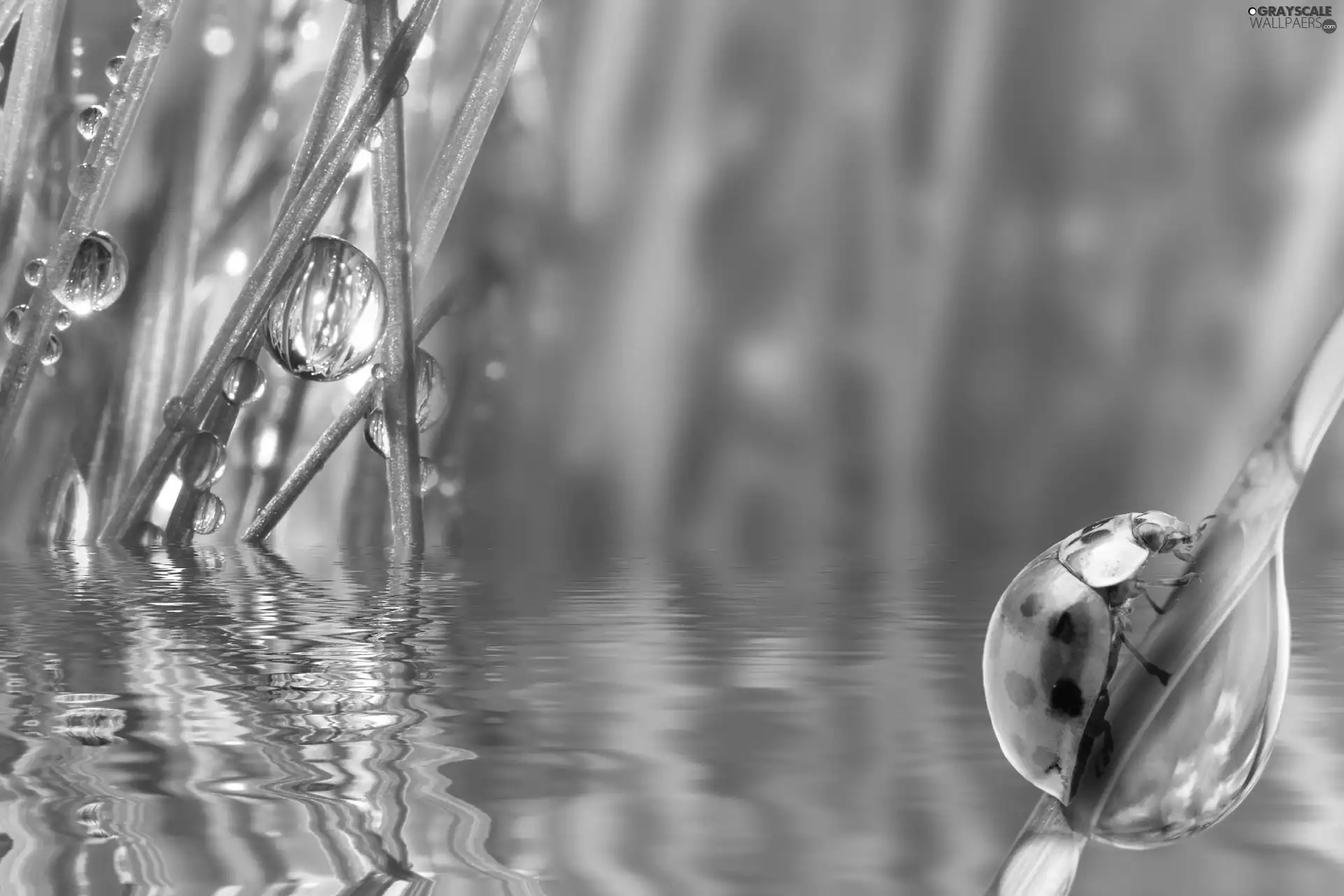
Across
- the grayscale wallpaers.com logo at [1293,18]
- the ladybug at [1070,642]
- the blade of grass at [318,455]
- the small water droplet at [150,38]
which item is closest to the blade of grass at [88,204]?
the small water droplet at [150,38]

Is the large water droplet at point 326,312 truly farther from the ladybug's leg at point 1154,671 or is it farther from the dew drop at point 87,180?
the ladybug's leg at point 1154,671

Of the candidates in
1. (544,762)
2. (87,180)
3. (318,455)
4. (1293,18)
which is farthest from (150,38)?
(1293,18)

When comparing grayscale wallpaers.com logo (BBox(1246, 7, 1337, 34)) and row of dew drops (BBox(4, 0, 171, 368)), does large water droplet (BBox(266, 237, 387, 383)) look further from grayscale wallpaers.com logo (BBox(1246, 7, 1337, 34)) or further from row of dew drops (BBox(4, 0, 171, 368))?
grayscale wallpaers.com logo (BBox(1246, 7, 1337, 34))

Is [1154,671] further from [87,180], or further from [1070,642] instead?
[87,180]

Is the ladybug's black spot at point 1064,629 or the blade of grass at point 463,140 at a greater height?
the blade of grass at point 463,140

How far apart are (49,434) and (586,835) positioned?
60 centimetres

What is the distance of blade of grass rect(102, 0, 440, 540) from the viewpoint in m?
0.47

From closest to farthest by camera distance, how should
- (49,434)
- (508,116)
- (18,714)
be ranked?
(18,714) → (49,434) → (508,116)

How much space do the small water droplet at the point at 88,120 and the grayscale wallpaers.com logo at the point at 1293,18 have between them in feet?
2.08

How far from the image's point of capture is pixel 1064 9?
0.82 meters

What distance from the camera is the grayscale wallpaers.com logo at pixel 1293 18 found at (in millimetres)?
812

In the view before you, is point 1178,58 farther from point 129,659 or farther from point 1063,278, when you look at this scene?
point 129,659

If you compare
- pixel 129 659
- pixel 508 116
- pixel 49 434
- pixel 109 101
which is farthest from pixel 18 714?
pixel 508 116

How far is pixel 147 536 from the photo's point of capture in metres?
0.59
